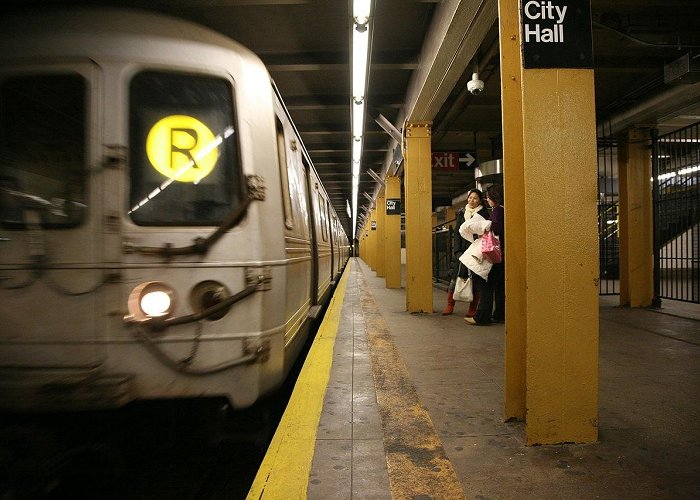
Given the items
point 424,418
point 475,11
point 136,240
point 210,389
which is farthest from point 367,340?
point 475,11

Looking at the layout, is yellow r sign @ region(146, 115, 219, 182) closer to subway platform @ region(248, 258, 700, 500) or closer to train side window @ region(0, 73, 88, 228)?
train side window @ region(0, 73, 88, 228)

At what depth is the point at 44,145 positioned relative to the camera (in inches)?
87.4

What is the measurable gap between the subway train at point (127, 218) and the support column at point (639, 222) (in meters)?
7.78

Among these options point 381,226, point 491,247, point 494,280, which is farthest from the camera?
point 381,226

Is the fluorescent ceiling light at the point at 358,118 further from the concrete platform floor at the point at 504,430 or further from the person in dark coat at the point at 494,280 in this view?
the concrete platform floor at the point at 504,430

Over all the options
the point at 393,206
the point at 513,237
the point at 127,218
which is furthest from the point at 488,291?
the point at 393,206

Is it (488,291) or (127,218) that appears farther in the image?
(488,291)

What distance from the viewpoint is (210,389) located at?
2176 mm

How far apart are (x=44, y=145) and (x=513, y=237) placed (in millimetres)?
2737

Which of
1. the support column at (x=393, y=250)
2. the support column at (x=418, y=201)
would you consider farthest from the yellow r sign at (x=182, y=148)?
the support column at (x=393, y=250)

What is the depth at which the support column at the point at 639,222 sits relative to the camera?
25.2ft

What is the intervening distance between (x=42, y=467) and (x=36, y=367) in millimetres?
464

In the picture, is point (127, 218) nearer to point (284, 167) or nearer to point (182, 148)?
point (182, 148)

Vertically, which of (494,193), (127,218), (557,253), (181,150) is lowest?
(557,253)
